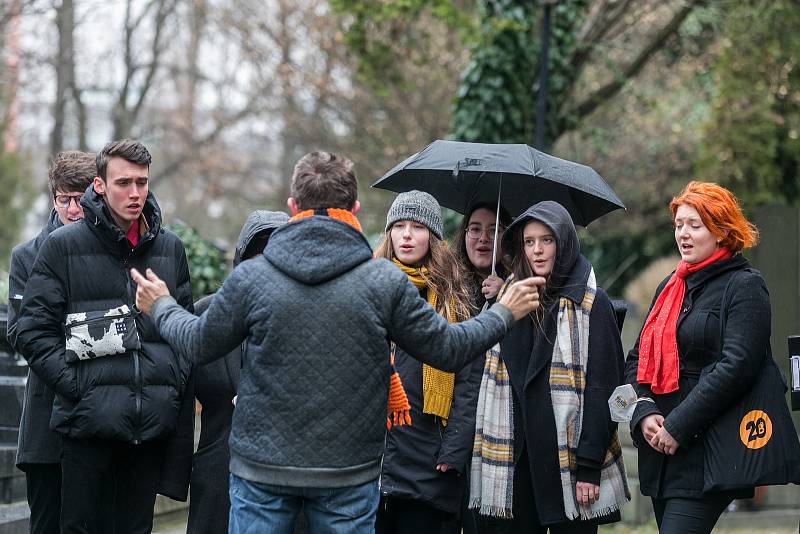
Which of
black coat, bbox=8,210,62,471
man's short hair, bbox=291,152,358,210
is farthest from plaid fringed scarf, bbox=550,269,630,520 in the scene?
black coat, bbox=8,210,62,471

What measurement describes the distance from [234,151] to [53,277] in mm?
21864

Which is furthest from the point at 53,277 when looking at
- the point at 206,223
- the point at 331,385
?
the point at 206,223

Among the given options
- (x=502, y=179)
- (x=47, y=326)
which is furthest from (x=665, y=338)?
(x=47, y=326)

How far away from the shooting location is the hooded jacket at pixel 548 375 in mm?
4375

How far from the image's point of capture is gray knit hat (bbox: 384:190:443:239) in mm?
4855

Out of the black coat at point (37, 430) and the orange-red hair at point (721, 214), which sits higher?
the orange-red hair at point (721, 214)

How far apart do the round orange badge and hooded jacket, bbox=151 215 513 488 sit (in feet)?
4.82

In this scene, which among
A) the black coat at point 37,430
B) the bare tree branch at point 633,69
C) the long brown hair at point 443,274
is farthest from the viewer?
the bare tree branch at point 633,69

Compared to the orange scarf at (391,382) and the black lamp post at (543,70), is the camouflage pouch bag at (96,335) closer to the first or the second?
the orange scarf at (391,382)

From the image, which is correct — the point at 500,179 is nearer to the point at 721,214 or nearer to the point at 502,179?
the point at 502,179

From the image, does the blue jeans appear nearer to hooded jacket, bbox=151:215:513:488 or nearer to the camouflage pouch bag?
hooded jacket, bbox=151:215:513:488

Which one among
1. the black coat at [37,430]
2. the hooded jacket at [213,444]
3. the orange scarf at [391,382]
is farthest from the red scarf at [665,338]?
the black coat at [37,430]

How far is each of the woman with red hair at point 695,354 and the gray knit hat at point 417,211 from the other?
1092mm

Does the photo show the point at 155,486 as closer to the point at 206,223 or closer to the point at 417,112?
the point at 417,112
